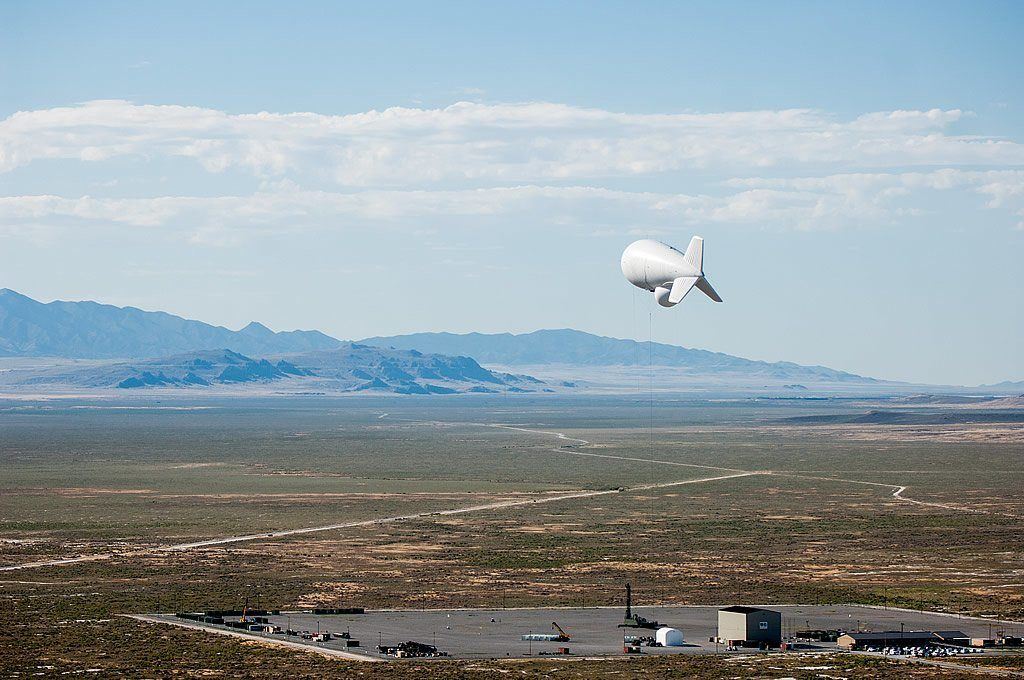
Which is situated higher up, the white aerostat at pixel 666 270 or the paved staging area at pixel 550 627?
the white aerostat at pixel 666 270

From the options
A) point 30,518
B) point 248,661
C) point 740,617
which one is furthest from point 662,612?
point 30,518

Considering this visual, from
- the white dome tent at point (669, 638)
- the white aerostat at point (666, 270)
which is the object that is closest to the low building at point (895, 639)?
the white dome tent at point (669, 638)

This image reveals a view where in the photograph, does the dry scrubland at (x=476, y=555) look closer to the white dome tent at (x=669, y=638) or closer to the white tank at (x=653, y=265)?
the white dome tent at (x=669, y=638)

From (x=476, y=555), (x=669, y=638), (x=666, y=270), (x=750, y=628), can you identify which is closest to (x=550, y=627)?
(x=669, y=638)

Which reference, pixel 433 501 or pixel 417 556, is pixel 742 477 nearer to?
pixel 433 501

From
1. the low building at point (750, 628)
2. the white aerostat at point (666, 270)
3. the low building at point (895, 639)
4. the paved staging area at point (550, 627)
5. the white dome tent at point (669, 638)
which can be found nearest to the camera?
the paved staging area at point (550, 627)

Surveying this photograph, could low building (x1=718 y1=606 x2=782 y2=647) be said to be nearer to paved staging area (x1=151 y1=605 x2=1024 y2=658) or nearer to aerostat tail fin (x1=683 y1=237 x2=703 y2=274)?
paved staging area (x1=151 y1=605 x2=1024 y2=658)

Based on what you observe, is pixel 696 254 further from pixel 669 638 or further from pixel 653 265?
pixel 669 638

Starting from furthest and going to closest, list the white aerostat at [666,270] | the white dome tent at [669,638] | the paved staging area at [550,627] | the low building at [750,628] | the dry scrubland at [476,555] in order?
the white aerostat at [666,270] → the low building at [750,628] → the white dome tent at [669,638] → the paved staging area at [550,627] → the dry scrubland at [476,555]
